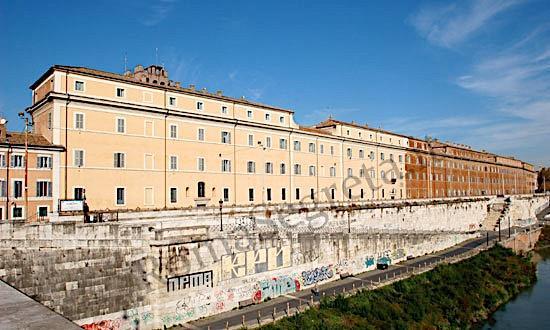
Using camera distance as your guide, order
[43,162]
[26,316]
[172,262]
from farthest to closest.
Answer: [43,162]
[172,262]
[26,316]

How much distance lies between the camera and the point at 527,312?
3484 cm

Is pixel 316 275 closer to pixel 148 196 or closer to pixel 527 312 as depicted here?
pixel 148 196

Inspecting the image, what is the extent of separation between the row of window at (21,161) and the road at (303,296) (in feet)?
47.2

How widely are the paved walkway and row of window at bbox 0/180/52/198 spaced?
2239cm

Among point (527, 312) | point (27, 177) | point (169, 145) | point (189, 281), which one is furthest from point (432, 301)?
point (27, 177)

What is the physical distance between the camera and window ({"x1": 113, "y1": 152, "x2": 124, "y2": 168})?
103 feet

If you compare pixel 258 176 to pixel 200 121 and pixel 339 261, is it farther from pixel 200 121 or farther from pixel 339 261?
pixel 339 261

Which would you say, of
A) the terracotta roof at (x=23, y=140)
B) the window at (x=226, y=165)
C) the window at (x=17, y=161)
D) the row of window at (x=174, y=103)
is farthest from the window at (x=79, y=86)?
the window at (x=226, y=165)

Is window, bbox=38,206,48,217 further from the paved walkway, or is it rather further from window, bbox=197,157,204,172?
the paved walkway

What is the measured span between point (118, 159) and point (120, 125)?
2650 mm

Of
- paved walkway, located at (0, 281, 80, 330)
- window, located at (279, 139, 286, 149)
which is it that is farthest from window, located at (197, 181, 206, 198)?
paved walkway, located at (0, 281, 80, 330)

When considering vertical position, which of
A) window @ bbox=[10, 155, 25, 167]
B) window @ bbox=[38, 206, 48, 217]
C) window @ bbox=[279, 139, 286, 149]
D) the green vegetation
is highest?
window @ bbox=[279, 139, 286, 149]

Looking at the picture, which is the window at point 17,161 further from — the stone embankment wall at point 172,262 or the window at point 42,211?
the stone embankment wall at point 172,262

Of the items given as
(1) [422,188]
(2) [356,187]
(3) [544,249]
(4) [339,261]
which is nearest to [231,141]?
(4) [339,261]
